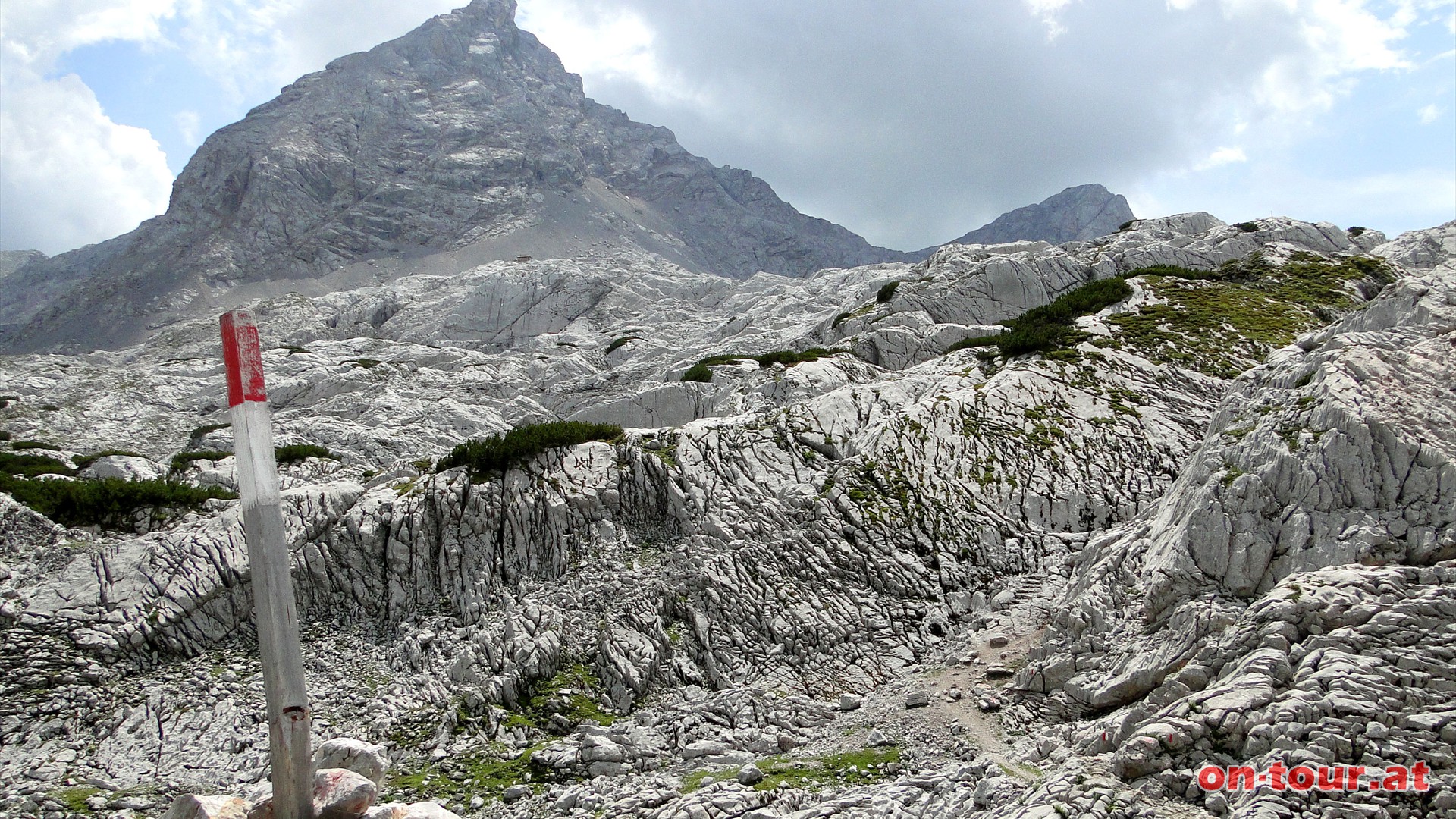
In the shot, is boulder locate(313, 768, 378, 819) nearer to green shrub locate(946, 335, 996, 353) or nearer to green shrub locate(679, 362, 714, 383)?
green shrub locate(946, 335, 996, 353)

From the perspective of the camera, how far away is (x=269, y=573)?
11.2 metres

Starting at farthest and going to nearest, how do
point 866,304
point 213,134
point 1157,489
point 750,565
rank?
point 213,134
point 866,304
point 1157,489
point 750,565

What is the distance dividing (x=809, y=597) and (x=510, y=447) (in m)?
10.2

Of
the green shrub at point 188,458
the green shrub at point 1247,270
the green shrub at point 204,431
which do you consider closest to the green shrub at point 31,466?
the green shrub at point 188,458

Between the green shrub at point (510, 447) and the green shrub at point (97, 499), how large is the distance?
8.36 m

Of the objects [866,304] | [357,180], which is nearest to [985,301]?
[866,304]

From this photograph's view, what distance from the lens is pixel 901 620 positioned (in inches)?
798

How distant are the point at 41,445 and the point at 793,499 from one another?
52060 millimetres

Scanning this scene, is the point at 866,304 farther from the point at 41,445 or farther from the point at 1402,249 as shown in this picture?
the point at 41,445

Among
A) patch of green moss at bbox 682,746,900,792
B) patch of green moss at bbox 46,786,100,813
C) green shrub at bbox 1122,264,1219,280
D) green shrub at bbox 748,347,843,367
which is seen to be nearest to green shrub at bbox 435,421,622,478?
patch of green moss at bbox 46,786,100,813

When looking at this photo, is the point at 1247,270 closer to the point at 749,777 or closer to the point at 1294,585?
the point at 1294,585

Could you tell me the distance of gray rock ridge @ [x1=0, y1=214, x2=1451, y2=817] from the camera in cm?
1300

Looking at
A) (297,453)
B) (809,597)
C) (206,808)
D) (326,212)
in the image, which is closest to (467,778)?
(206,808)

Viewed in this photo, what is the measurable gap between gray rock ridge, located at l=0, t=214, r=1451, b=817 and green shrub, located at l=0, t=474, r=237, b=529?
0.84m
